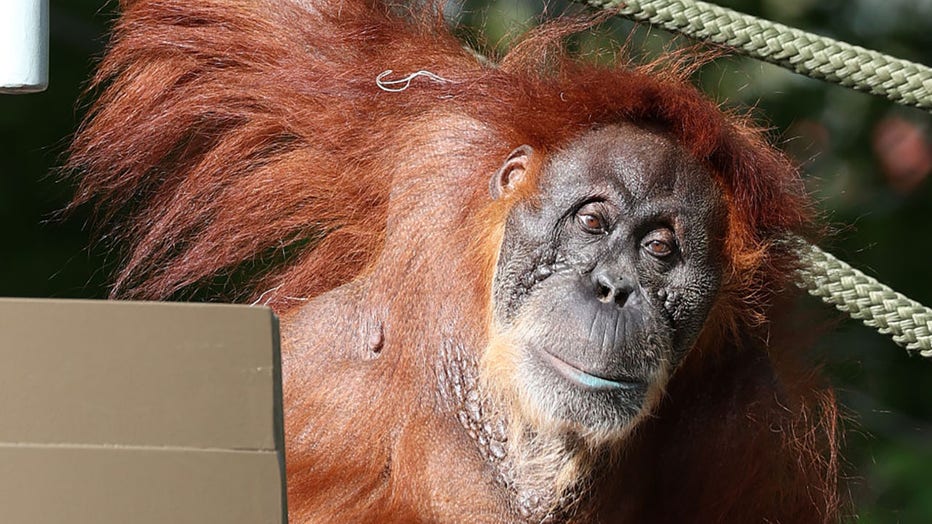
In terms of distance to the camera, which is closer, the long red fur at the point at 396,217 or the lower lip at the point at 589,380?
the lower lip at the point at 589,380

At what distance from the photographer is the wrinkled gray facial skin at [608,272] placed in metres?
2.19

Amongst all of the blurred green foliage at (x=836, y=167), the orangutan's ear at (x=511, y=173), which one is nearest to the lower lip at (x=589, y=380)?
the orangutan's ear at (x=511, y=173)

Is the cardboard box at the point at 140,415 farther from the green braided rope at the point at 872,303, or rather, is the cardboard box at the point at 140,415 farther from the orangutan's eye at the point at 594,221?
the green braided rope at the point at 872,303

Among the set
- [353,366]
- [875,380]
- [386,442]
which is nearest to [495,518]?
[386,442]

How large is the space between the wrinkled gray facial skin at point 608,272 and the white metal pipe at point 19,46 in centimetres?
105

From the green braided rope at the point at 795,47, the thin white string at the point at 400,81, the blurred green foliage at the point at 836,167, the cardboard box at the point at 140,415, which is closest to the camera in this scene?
the cardboard box at the point at 140,415

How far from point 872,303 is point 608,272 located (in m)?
0.64

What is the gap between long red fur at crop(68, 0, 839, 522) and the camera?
7.89 ft

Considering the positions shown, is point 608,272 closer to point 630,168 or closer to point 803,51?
point 630,168

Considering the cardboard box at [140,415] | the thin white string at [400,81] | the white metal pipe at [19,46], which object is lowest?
the thin white string at [400,81]

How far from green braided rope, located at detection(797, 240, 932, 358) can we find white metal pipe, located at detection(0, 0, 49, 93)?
1.61m

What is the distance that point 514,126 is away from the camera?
2.38m

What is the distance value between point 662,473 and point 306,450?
76 centimetres

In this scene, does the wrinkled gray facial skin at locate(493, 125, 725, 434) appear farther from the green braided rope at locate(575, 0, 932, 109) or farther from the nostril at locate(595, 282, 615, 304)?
the green braided rope at locate(575, 0, 932, 109)
